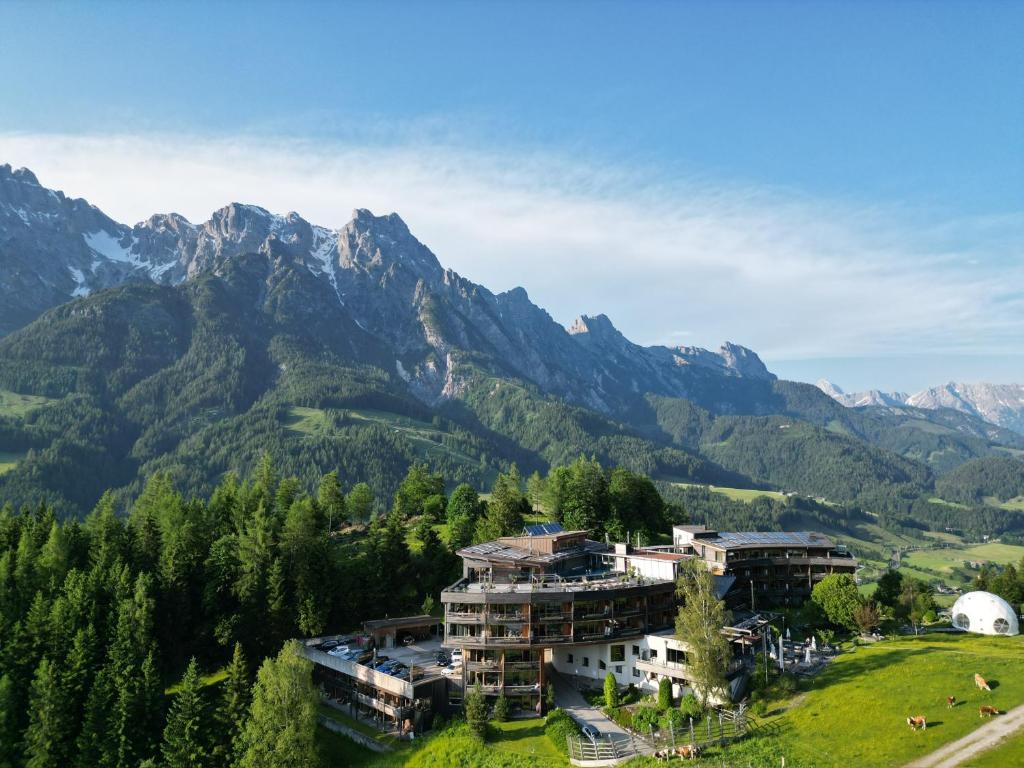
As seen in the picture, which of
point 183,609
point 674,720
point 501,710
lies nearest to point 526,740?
point 501,710

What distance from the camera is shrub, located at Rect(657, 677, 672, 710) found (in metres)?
63.9

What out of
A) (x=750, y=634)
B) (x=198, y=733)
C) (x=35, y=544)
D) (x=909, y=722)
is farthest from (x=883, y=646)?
(x=35, y=544)

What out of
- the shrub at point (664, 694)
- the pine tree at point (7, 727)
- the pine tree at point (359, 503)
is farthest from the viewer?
the pine tree at point (359, 503)

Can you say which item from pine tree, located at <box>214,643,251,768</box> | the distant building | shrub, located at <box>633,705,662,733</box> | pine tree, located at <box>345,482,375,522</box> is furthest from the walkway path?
pine tree, located at <box>345,482,375,522</box>

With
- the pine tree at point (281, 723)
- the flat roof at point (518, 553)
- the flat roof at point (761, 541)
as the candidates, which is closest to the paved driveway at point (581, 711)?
the flat roof at point (518, 553)

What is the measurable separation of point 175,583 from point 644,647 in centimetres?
5529

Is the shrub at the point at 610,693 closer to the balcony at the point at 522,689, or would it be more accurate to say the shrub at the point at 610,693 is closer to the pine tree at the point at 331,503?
the balcony at the point at 522,689

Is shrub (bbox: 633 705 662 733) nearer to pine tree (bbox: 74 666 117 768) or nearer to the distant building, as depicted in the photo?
the distant building

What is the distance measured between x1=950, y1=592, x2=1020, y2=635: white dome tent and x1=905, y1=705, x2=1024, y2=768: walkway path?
45100 millimetres

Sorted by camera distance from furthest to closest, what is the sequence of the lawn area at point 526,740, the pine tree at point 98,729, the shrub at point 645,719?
the pine tree at point 98,729
the shrub at point 645,719
the lawn area at point 526,740

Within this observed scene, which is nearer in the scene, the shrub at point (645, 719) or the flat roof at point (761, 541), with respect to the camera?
the shrub at point (645, 719)

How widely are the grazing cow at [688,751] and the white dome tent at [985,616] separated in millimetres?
59734

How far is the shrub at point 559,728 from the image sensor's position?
197 feet

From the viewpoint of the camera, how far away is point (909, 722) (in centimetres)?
5328
